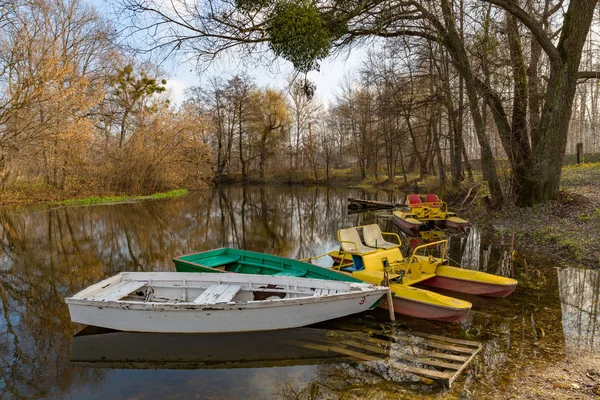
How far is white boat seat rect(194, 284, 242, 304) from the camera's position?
631 centimetres

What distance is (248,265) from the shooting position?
9289 mm

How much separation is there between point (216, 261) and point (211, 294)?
2.81 meters

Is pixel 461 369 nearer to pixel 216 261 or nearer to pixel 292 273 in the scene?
pixel 292 273

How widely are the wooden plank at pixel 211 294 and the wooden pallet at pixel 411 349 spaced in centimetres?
162

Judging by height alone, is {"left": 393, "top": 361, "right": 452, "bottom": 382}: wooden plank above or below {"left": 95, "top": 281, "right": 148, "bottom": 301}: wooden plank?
below

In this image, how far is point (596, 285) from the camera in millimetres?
7605

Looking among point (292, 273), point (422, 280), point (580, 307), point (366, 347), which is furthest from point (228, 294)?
point (580, 307)

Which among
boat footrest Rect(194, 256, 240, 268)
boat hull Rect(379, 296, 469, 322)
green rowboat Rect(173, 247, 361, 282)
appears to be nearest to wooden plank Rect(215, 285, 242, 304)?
green rowboat Rect(173, 247, 361, 282)

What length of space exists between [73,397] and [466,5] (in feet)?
53.6

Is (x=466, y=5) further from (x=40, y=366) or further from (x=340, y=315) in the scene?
(x=40, y=366)

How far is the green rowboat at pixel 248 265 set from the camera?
802 cm

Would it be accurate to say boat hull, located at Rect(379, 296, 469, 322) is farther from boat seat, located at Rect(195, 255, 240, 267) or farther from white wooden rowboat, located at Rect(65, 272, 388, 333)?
boat seat, located at Rect(195, 255, 240, 267)

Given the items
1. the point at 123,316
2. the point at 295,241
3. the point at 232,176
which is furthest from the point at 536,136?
the point at 232,176

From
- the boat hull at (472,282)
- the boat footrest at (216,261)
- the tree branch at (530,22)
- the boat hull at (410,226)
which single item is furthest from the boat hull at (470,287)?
the tree branch at (530,22)
